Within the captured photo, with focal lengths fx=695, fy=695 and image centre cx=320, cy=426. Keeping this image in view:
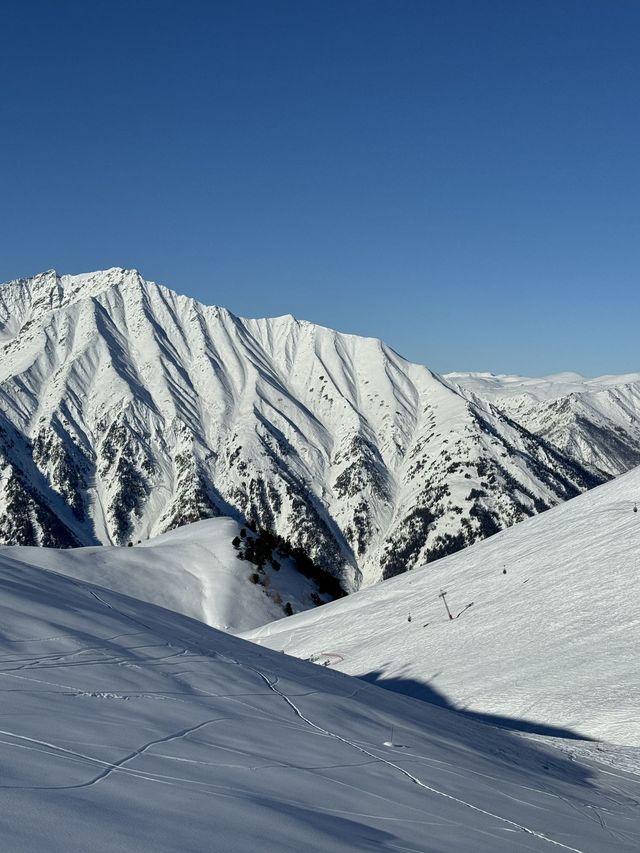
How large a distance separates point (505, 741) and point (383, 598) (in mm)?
20532

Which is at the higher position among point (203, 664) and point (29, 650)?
point (29, 650)

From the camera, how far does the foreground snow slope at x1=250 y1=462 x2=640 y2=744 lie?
18781 millimetres

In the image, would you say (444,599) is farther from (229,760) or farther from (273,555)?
(273,555)

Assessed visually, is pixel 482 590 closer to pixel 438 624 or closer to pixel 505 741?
pixel 438 624

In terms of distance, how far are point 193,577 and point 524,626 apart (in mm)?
47919

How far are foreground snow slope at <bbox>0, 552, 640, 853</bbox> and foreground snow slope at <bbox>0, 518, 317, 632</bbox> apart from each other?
47247 millimetres

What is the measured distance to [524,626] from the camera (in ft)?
79.0

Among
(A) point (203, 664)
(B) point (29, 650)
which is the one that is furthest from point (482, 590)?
(B) point (29, 650)

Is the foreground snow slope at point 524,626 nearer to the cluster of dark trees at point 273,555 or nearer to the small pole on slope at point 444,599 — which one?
the small pole on slope at point 444,599

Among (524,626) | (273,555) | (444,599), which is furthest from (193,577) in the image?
(524,626)

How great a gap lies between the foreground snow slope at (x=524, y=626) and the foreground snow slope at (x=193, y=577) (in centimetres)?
2542

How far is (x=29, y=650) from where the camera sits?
29.7 feet

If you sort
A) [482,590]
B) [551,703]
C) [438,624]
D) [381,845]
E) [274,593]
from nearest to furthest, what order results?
[381,845], [551,703], [438,624], [482,590], [274,593]

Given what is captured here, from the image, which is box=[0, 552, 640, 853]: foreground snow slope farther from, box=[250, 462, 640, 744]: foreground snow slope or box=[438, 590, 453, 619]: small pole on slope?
box=[438, 590, 453, 619]: small pole on slope
